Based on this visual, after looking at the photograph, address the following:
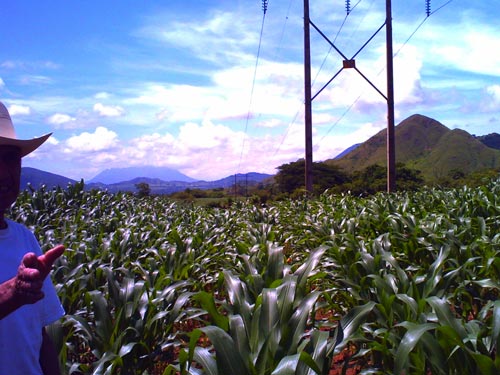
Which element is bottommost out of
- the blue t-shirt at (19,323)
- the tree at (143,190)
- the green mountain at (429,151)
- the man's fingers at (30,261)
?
the blue t-shirt at (19,323)

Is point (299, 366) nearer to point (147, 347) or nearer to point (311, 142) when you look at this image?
point (147, 347)

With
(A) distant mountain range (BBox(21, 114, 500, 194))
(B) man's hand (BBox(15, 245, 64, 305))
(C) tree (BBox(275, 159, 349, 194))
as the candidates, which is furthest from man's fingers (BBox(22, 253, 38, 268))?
(A) distant mountain range (BBox(21, 114, 500, 194))

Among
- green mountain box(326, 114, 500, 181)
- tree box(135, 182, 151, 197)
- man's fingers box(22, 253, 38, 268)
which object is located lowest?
man's fingers box(22, 253, 38, 268)

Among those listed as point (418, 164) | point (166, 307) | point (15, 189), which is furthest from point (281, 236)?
point (418, 164)

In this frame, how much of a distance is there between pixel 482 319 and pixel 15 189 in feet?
7.77

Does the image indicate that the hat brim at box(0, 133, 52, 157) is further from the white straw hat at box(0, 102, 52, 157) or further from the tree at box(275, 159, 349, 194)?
the tree at box(275, 159, 349, 194)

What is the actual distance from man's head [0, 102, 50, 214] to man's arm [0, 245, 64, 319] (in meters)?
0.38

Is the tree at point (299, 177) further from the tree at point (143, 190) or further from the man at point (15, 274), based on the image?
the man at point (15, 274)

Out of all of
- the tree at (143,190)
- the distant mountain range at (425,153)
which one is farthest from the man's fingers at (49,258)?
the distant mountain range at (425,153)

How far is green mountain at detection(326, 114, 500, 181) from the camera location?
236ft

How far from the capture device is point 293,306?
259cm

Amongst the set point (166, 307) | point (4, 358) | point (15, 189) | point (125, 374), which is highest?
point (15, 189)

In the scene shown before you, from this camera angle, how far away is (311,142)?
537 inches

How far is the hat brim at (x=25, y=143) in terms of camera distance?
1.57 meters
